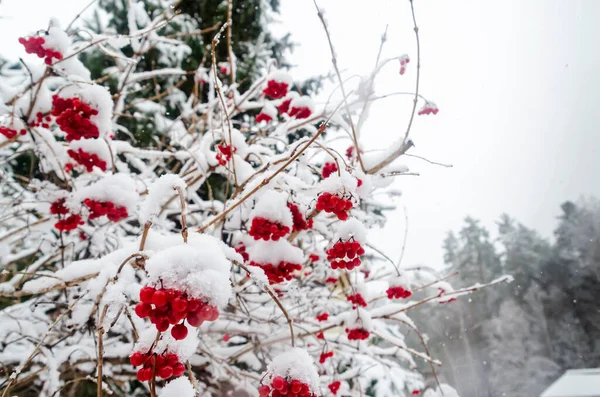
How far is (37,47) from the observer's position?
84.3 inches

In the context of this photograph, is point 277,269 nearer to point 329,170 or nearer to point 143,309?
point 329,170

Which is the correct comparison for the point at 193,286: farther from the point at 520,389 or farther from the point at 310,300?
the point at 520,389

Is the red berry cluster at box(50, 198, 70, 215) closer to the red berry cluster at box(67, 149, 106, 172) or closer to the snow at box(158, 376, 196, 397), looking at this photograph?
the red berry cluster at box(67, 149, 106, 172)

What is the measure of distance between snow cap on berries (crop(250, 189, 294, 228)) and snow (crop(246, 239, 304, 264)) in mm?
178

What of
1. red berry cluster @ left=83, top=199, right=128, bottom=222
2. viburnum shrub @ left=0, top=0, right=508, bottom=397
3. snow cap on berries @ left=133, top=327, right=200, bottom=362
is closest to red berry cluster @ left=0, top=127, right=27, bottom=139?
viburnum shrub @ left=0, top=0, right=508, bottom=397

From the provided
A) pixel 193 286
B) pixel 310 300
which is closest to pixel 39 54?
pixel 193 286

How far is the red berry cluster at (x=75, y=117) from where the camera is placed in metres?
2.02

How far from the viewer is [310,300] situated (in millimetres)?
3695

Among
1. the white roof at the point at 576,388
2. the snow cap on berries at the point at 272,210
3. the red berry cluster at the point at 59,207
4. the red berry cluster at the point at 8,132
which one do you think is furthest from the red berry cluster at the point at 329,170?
the white roof at the point at 576,388

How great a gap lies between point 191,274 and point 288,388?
2.25 feet

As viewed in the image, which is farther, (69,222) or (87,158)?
(87,158)

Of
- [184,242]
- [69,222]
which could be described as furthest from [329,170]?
[69,222]

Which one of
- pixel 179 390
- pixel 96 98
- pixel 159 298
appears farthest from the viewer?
pixel 96 98

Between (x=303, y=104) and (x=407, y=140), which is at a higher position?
(x=303, y=104)
